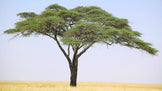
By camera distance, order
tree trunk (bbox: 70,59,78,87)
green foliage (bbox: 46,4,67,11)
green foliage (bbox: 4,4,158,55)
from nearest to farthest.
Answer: green foliage (bbox: 4,4,158,55), tree trunk (bbox: 70,59,78,87), green foliage (bbox: 46,4,67,11)

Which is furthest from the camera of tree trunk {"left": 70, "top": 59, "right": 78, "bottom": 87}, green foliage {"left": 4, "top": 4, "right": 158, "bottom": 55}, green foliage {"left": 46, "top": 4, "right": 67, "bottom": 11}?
green foliage {"left": 46, "top": 4, "right": 67, "bottom": 11}

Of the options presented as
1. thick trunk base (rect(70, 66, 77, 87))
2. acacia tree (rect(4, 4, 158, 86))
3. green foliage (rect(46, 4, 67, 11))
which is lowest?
thick trunk base (rect(70, 66, 77, 87))

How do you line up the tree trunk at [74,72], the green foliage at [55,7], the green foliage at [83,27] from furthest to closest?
the green foliage at [55,7] < the tree trunk at [74,72] < the green foliage at [83,27]

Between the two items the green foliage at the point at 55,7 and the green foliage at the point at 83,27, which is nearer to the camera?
the green foliage at the point at 83,27

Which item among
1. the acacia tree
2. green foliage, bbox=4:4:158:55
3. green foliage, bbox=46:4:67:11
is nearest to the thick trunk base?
the acacia tree

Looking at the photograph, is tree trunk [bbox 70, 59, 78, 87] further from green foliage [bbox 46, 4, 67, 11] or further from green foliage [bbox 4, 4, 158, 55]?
green foliage [bbox 46, 4, 67, 11]

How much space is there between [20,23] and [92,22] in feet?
22.1

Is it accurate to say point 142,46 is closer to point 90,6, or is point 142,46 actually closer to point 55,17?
point 90,6

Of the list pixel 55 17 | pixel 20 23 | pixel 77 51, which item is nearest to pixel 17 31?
pixel 20 23

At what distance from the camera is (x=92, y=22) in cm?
1989

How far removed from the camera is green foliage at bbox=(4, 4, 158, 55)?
741 inches

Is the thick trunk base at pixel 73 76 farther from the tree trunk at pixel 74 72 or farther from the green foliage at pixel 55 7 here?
the green foliage at pixel 55 7

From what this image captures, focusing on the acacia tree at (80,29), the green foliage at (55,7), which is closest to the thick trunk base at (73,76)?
the acacia tree at (80,29)

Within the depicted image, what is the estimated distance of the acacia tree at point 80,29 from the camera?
1898 cm
